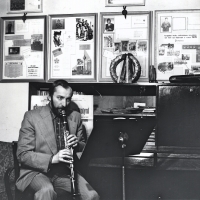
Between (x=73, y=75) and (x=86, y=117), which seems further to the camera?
(x=73, y=75)

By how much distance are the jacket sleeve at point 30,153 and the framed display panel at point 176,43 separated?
165 cm

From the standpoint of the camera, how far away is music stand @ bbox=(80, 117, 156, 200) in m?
2.41

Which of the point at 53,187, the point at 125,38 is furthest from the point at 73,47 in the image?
the point at 53,187

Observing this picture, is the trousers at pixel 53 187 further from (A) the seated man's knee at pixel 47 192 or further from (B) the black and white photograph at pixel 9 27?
(B) the black and white photograph at pixel 9 27

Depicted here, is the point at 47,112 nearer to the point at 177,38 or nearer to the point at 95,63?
the point at 95,63

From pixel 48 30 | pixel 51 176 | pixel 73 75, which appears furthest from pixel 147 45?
pixel 51 176

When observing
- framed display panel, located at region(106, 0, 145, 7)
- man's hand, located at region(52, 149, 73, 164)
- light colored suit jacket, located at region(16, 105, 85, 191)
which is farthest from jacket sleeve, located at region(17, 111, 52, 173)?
framed display panel, located at region(106, 0, 145, 7)

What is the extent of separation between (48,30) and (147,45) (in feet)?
4.13

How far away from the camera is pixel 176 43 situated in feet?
11.6

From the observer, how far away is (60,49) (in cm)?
373

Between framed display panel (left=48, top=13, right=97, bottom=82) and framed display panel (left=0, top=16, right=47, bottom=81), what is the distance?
133 mm

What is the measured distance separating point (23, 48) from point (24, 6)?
1.78 ft

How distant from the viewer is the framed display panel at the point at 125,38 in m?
3.57

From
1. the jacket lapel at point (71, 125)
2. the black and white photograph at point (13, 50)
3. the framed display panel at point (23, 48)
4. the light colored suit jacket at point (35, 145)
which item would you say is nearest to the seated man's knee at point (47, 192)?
the light colored suit jacket at point (35, 145)
